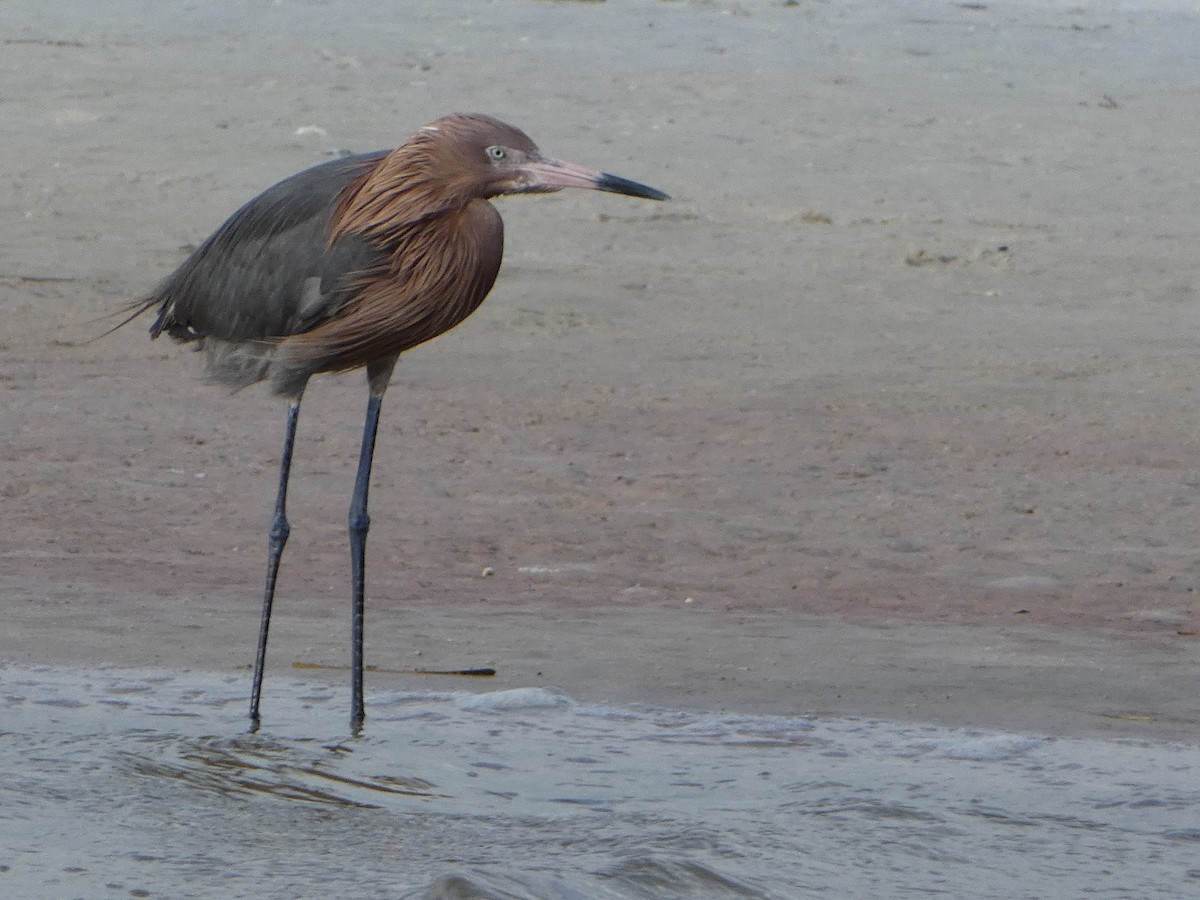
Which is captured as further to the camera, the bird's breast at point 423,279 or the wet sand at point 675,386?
the wet sand at point 675,386

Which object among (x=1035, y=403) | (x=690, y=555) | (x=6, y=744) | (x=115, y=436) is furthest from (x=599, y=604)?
(x=1035, y=403)

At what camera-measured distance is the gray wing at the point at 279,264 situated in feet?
16.0

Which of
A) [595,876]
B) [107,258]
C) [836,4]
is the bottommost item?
[595,876]

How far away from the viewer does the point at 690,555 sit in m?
6.55

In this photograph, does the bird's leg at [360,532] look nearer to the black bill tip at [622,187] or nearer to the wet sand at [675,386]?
the wet sand at [675,386]

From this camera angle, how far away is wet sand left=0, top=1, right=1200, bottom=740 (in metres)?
5.68

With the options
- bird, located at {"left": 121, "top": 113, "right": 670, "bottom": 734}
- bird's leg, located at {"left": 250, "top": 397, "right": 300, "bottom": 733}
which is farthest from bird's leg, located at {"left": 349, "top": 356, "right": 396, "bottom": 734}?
bird's leg, located at {"left": 250, "top": 397, "right": 300, "bottom": 733}

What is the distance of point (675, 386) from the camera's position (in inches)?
346

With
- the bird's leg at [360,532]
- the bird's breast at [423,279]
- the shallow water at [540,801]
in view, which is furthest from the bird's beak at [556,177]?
the shallow water at [540,801]

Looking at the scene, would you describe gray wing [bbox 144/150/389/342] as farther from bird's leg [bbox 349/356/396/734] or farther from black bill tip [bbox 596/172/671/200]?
black bill tip [bbox 596/172/671/200]

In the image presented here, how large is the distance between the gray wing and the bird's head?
0.82 ft

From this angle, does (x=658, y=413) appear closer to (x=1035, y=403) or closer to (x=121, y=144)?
(x=1035, y=403)

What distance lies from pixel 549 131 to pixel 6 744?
8639 millimetres

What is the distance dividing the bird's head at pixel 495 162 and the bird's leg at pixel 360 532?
1.87ft
